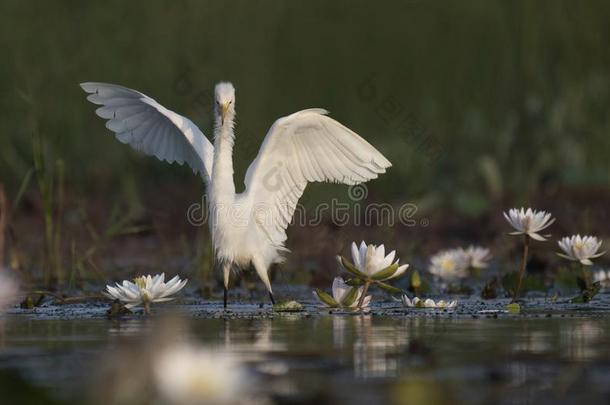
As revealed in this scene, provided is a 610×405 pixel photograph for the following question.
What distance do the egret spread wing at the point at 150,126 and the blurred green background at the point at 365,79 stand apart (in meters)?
2.81

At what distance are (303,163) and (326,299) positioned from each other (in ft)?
4.98

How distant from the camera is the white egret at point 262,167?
732 cm

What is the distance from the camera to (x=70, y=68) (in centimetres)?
1191

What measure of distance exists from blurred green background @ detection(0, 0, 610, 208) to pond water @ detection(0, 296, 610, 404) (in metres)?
5.38

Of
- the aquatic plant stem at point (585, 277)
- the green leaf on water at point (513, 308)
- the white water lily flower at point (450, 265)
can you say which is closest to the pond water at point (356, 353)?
the green leaf on water at point (513, 308)

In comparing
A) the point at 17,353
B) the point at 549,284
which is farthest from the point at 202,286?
the point at 17,353

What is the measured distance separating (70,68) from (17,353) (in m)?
7.84

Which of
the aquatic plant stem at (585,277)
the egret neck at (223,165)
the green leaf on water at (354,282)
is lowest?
the green leaf on water at (354,282)

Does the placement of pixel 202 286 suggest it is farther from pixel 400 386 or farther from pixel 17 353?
pixel 400 386

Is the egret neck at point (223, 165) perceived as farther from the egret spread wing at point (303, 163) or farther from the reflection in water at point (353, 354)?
the reflection in water at point (353, 354)

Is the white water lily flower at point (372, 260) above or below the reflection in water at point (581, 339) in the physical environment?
above

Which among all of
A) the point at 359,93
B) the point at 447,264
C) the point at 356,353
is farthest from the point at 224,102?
the point at 359,93

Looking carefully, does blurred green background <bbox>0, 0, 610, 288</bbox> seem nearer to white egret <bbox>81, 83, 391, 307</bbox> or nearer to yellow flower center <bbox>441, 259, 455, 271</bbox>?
yellow flower center <bbox>441, 259, 455, 271</bbox>

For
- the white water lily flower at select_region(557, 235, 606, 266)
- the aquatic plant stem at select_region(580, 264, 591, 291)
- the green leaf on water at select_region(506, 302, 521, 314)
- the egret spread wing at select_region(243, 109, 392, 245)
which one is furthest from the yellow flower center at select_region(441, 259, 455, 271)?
the green leaf on water at select_region(506, 302, 521, 314)
